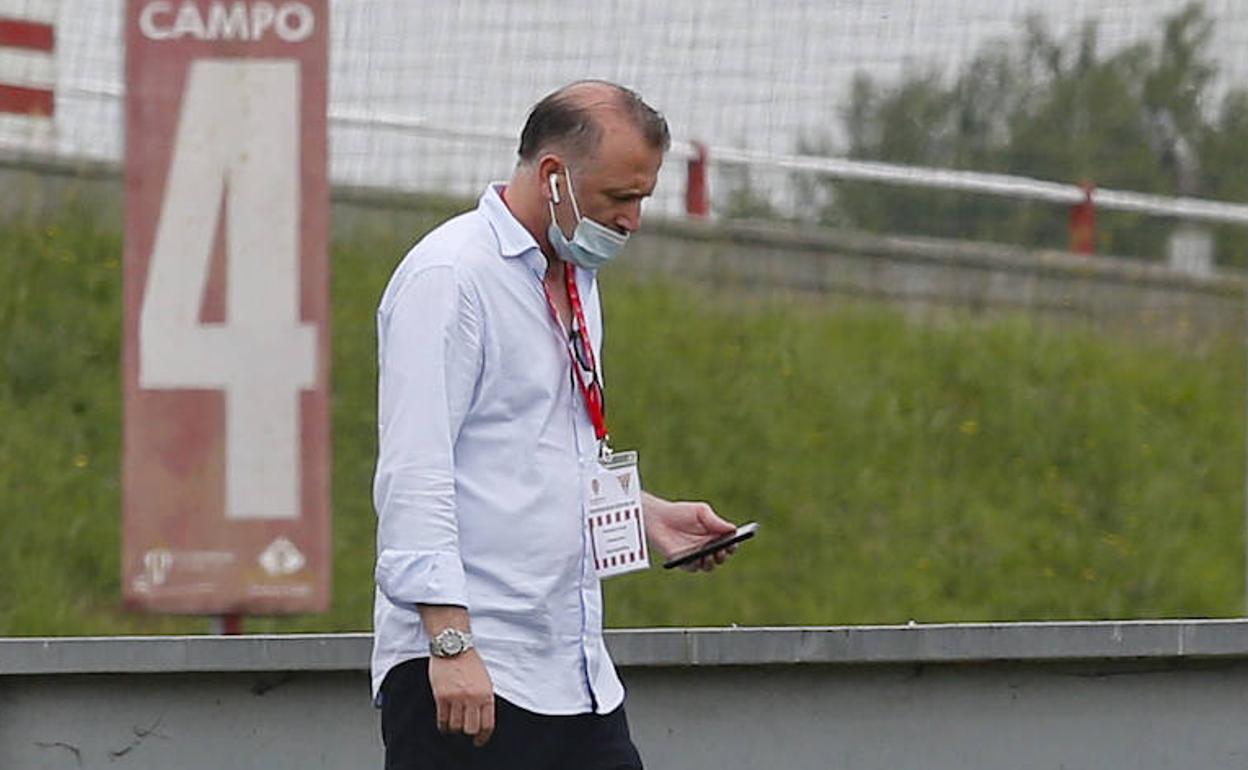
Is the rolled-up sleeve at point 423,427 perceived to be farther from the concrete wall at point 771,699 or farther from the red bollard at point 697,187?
the red bollard at point 697,187

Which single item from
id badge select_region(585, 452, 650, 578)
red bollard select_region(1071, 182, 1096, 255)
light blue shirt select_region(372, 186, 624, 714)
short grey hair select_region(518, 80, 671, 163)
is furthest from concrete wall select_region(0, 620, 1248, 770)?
red bollard select_region(1071, 182, 1096, 255)

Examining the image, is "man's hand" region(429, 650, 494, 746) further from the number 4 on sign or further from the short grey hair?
the number 4 on sign

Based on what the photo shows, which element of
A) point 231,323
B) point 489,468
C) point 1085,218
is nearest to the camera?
point 489,468

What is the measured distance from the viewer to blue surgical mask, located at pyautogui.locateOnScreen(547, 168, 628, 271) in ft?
12.9

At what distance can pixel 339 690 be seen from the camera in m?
5.07

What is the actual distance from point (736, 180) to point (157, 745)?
3.59 metres

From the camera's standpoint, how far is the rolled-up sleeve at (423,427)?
146 inches

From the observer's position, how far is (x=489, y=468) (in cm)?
389

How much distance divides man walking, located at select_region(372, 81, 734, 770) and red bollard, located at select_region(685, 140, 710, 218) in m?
3.87

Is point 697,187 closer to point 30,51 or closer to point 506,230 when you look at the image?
point 30,51

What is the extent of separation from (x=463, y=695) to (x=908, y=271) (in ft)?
18.0

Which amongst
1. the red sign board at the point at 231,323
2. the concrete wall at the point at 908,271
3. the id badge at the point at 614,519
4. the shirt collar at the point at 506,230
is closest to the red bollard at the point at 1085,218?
the concrete wall at the point at 908,271

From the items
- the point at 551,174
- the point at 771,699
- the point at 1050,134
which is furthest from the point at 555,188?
the point at 1050,134

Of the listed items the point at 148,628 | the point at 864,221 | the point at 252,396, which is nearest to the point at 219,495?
the point at 252,396
